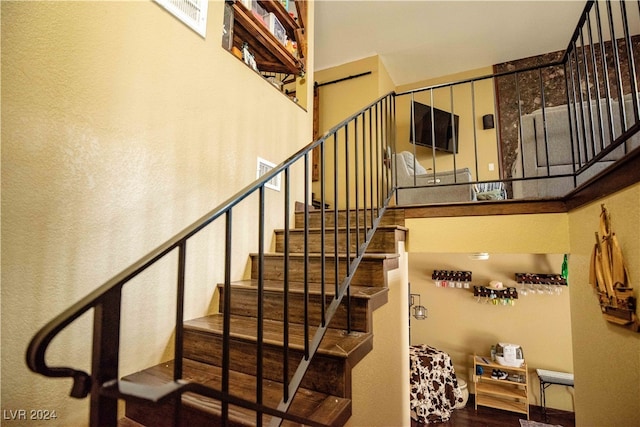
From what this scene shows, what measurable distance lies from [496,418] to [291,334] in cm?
516

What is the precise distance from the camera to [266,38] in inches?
98.0

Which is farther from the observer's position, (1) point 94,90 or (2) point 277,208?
(2) point 277,208

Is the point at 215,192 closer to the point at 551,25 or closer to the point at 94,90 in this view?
the point at 94,90

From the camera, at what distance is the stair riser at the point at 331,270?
72.0 inches

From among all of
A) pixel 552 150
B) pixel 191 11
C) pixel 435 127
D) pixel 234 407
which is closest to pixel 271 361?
pixel 234 407

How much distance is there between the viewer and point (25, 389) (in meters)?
1.16

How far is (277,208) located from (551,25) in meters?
4.56

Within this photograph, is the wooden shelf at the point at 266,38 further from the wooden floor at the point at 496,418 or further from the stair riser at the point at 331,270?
the wooden floor at the point at 496,418

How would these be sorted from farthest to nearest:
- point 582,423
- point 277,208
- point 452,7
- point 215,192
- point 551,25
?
point 551,25 → point 452,7 → point 277,208 → point 215,192 → point 582,423

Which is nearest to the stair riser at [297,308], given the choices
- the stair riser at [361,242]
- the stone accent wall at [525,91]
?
the stair riser at [361,242]

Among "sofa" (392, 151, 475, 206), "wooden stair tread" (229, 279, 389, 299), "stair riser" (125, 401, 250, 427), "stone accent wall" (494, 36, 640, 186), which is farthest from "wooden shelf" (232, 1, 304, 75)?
"stone accent wall" (494, 36, 640, 186)

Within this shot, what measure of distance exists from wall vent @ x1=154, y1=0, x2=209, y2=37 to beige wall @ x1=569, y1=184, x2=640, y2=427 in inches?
90.4

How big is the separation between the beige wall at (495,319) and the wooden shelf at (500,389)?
0.25 meters

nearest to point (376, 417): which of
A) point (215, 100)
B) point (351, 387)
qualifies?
point (351, 387)
